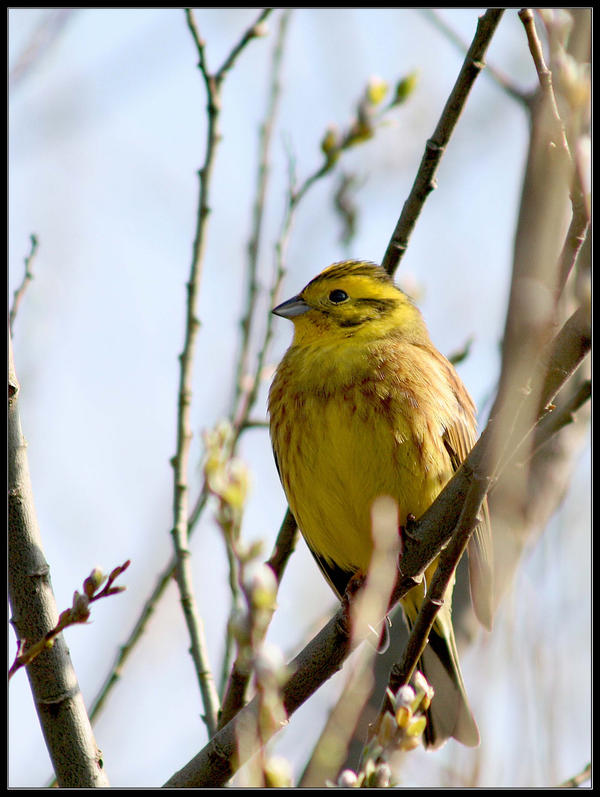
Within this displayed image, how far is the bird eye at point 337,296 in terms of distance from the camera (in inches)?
182

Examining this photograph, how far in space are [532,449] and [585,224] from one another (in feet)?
5.51

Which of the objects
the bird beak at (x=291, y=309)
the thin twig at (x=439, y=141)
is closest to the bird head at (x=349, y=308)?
the bird beak at (x=291, y=309)

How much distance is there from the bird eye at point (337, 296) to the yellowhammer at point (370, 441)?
0.30ft

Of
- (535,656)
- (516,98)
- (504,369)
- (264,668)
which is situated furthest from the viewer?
(516,98)

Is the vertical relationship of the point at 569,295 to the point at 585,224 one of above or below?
above

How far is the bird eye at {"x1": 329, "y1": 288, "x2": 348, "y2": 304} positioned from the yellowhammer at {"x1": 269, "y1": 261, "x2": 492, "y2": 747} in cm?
9

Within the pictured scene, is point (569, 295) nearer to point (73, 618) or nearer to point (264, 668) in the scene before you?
point (73, 618)

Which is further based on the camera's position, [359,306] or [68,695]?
[359,306]

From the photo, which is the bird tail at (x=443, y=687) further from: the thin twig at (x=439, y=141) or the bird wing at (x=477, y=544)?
the thin twig at (x=439, y=141)

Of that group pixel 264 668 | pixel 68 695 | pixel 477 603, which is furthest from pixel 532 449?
pixel 264 668

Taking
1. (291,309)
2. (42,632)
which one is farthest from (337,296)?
(42,632)

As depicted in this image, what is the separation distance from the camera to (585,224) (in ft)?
6.98

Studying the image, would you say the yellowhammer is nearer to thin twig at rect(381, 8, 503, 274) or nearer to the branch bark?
thin twig at rect(381, 8, 503, 274)

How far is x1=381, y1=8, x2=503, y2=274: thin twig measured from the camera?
306cm
